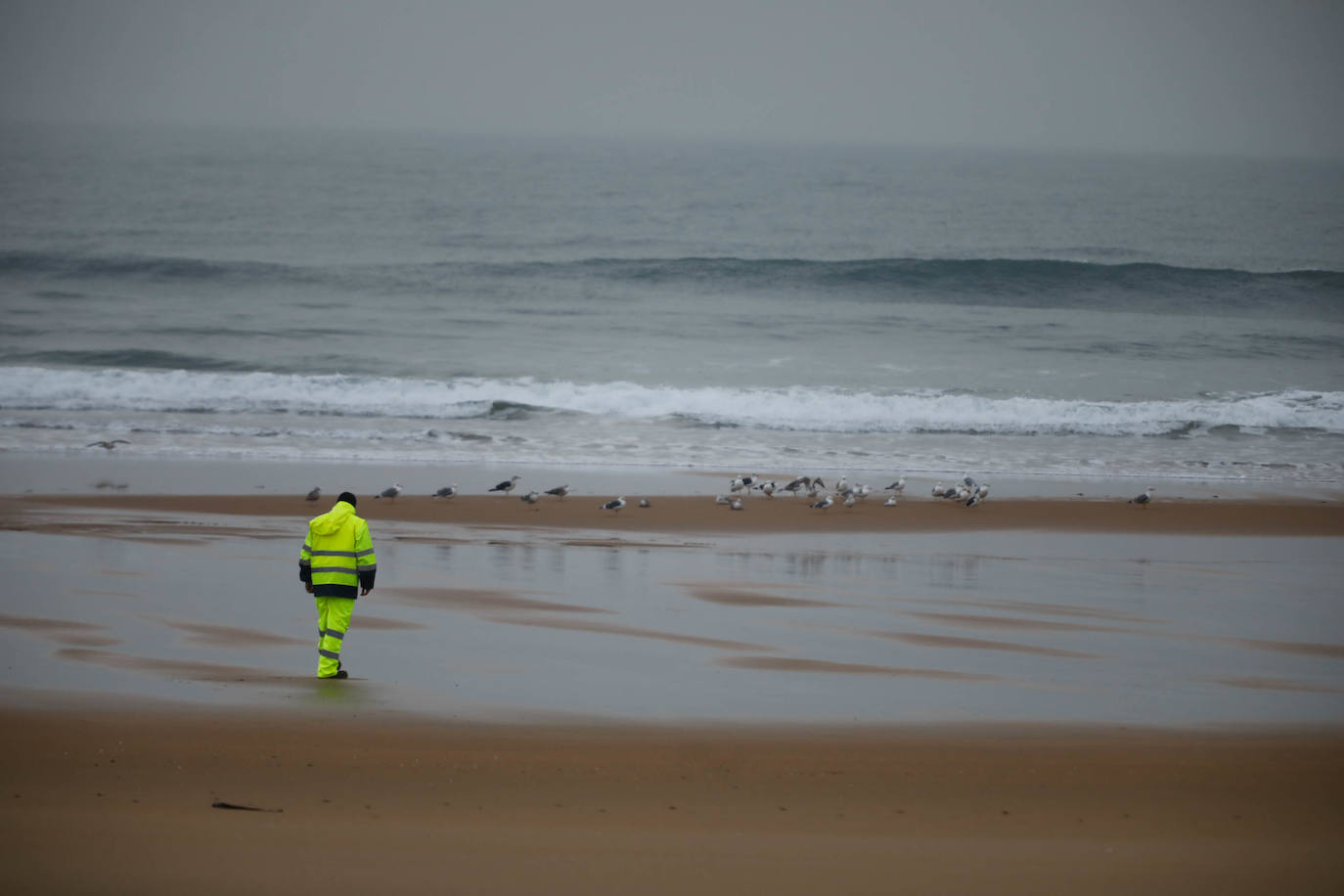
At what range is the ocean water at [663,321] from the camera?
66.3ft

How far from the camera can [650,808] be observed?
5.55 meters

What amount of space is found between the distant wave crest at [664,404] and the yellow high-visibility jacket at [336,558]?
14.5 m

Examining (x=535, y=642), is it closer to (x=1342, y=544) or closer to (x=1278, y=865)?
(x=1278, y=865)

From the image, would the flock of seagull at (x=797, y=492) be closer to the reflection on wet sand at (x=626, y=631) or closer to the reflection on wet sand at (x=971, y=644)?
the reflection on wet sand at (x=626, y=631)

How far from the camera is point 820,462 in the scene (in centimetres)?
1841

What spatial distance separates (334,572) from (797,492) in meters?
9.23

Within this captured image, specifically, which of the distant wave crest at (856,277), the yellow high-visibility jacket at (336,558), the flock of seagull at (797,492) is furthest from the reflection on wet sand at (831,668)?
the distant wave crest at (856,277)

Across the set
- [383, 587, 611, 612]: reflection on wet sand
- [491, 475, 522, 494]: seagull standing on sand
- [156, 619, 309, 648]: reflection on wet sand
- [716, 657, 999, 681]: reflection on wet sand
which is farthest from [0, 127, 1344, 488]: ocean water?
[716, 657, 999, 681]: reflection on wet sand

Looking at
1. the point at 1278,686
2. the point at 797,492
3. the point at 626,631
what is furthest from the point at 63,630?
the point at 797,492

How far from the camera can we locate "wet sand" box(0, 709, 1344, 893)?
4.91 m

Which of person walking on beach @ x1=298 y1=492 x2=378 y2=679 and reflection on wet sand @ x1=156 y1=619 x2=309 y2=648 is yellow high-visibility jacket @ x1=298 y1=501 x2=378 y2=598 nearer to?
person walking on beach @ x1=298 y1=492 x2=378 y2=679

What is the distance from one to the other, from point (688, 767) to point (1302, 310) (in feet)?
120

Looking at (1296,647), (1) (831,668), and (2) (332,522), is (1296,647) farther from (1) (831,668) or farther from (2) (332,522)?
(2) (332,522)

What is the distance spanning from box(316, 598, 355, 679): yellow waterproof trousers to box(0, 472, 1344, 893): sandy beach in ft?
0.57
